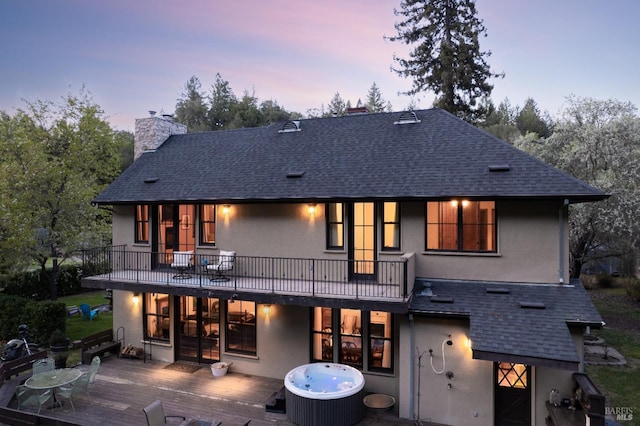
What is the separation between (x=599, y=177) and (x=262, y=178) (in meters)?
15.9

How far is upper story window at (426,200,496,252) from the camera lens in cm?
955

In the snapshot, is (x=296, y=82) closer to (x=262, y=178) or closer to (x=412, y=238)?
(x=262, y=178)

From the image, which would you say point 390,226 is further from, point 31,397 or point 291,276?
point 31,397

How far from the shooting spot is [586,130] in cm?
1795

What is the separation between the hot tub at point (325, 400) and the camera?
834 centimetres

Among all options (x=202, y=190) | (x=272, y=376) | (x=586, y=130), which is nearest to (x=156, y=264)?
(x=202, y=190)

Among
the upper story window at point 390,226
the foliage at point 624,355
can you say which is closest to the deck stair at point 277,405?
the upper story window at point 390,226

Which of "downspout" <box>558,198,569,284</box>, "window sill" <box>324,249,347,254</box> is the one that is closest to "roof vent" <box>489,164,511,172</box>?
"downspout" <box>558,198,569,284</box>

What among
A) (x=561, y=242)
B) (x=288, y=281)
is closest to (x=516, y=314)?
(x=561, y=242)

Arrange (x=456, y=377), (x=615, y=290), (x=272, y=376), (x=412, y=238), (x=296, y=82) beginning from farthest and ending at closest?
(x=296, y=82)
(x=615, y=290)
(x=272, y=376)
(x=412, y=238)
(x=456, y=377)

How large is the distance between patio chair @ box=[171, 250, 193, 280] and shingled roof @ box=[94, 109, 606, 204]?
5.89 feet

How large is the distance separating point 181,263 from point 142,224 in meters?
2.82

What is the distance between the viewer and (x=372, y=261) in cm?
868

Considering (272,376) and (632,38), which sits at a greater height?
(632,38)
